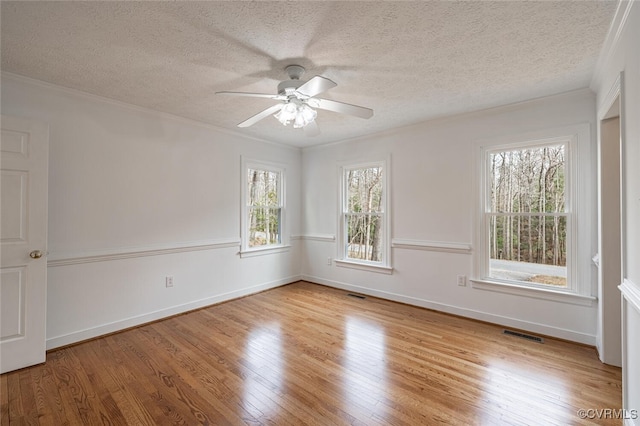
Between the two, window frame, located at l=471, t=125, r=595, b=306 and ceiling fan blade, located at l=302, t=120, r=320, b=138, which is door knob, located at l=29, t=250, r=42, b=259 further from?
window frame, located at l=471, t=125, r=595, b=306

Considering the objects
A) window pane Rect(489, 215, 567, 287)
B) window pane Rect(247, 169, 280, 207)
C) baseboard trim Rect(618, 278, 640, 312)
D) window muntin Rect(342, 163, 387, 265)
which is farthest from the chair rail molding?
baseboard trim Rect(618, 278, 640, 312)

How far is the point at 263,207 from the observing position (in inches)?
186

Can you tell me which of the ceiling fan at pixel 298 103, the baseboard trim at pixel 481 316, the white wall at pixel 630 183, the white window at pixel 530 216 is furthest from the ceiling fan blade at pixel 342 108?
the baseboard trim at pixel 481 316

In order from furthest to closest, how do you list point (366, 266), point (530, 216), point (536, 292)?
1. point (366, 266)
2. point (530, 216)
3. point (536, 292)

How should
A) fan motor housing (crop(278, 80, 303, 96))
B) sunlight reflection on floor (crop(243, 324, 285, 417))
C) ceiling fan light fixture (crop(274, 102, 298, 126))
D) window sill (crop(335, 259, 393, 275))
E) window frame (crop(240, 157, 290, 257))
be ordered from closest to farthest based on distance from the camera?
1. sunlight reflection on floor (crop(243, 324, 285, 417))
2. fan motor housing (crop(278, 80, 303, 96))
3. ceiling fan light fixture (crop(274, 102, 298, 126))
4. window sill (crop(335, 259, 393, 275))
5. window frame (crop(240, 157, 290, 257))

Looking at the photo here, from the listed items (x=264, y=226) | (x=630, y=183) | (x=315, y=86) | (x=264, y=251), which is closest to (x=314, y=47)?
(x=315, y=86)

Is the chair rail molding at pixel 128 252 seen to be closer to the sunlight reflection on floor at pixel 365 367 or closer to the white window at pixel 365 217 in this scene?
the white window at pixel 365 217

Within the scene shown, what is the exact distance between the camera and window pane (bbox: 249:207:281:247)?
15.0ft

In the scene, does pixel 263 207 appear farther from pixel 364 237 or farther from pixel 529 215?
pixel 529 215

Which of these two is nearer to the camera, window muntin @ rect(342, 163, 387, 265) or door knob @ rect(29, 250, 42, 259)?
door knob @ rect(29, 250, 42, 259)

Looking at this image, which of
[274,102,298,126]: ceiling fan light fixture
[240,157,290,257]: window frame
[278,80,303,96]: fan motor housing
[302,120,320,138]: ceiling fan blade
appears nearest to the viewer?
[278,80,303,96]: fan motor housing

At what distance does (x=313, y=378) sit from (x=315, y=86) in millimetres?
2177

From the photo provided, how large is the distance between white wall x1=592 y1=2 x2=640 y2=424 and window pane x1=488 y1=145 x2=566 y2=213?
1.29 m

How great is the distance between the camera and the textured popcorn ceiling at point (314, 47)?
5.63 ft
